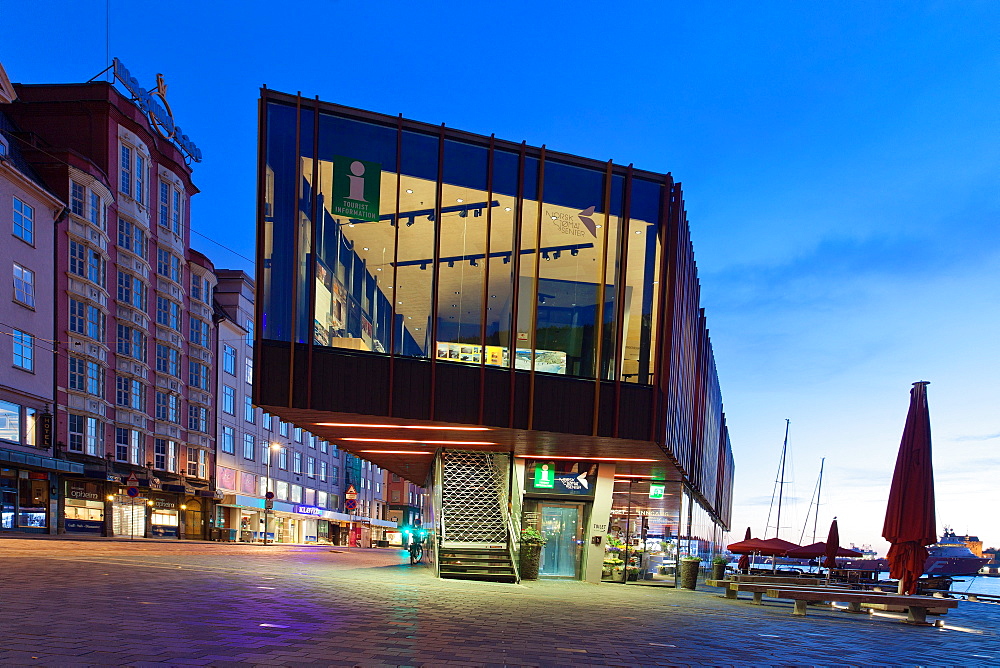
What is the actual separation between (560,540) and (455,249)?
11.3m

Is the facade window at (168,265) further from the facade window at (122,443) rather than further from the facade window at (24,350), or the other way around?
the facade window at (24,350)

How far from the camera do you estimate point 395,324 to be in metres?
22.4

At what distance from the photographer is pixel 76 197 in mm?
46844

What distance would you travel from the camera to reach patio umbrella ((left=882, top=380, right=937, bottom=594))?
19.3m

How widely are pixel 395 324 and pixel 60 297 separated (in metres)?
31.3

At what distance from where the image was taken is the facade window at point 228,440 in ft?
225

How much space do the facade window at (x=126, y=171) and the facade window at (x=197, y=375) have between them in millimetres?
15281

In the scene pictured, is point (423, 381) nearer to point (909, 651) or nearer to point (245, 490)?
point (909, 651)

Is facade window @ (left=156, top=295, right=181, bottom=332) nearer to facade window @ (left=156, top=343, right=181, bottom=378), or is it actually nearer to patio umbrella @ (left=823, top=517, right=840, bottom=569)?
facade window @ (left=156, top=343, right=181, bottom=378)

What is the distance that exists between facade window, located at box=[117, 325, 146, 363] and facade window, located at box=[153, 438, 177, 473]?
6.42 m

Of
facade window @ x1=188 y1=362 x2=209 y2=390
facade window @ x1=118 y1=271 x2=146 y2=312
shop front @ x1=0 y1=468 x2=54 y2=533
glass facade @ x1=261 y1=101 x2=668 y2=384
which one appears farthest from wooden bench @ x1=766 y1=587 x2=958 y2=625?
facade window @ x1=188 y1=362 x2=209 y2=390

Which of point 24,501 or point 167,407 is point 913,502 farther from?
point 167,407

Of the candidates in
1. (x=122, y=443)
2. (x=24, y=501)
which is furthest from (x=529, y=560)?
(x=122, y=443)

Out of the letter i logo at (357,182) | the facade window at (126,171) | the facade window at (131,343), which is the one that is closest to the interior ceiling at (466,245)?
the letter i logo at (357,182)
